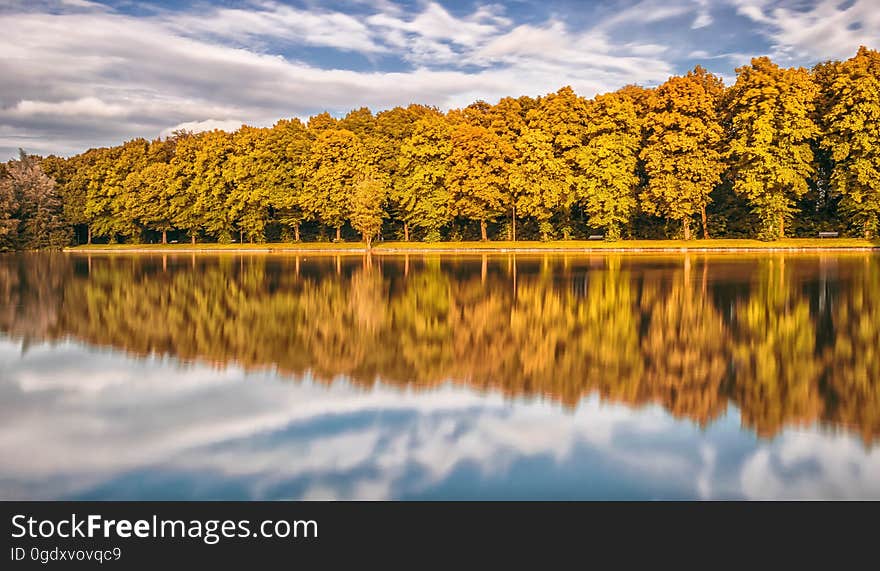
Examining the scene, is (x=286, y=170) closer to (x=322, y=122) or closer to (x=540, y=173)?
(x=322, y=122)

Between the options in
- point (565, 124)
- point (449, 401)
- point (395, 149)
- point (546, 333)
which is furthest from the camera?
point (395, 149)

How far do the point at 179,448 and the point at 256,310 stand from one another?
12.9 metres

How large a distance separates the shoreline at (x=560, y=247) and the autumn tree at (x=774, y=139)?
12.6 feet

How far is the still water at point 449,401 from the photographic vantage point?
23.5ft

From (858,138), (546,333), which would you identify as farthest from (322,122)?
(546,333)

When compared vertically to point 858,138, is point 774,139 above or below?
above

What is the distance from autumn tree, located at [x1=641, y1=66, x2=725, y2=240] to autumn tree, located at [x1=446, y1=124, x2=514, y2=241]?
1333cm

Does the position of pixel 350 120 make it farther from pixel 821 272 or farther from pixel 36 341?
pixel 36 341

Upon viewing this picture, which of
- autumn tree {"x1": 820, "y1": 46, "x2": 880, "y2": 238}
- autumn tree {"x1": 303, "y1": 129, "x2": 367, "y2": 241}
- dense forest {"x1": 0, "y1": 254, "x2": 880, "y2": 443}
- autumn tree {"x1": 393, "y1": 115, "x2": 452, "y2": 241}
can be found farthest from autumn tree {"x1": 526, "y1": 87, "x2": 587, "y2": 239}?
dense forest {"x1": 0, "y1": 254, "x2": 880, "y2": 443}

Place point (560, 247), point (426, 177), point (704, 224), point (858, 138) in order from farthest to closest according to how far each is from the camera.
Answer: point (426, 177) < point (704, 224) < point (560, 247) < point (858, 138)

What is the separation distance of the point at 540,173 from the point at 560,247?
28.8 ft

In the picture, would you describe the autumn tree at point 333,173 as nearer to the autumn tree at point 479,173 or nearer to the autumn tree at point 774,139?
the autumn tree at point 479,173

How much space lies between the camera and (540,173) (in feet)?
220
